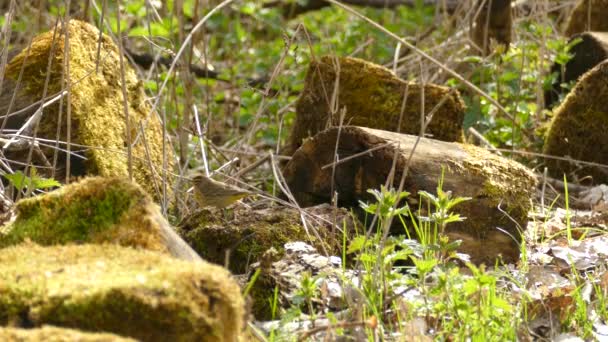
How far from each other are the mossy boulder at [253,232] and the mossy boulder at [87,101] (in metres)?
0.71

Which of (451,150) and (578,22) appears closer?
(451,150)

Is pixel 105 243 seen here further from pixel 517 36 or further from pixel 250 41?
pixel 250 41

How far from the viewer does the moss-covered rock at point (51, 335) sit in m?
2.28

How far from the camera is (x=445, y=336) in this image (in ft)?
→ 11.2

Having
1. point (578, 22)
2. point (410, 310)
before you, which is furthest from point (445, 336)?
point (578, 22)

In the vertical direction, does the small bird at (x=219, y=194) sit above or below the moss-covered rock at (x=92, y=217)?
below

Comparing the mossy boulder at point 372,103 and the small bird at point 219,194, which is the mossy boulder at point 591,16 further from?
the small bird at point 219,194

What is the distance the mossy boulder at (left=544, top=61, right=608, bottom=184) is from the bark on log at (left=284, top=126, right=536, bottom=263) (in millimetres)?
1598

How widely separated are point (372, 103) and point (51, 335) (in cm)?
413

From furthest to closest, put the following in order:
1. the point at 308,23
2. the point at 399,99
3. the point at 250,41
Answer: the point at 308,23 → the point at 250,41 → the point at 399,99

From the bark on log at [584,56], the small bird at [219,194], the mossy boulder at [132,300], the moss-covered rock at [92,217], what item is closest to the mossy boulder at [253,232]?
the small bird at [219,194]

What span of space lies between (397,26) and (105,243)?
7.10 metres

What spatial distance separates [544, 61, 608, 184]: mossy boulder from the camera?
6305 mm

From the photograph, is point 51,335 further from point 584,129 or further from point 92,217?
point 584,129
